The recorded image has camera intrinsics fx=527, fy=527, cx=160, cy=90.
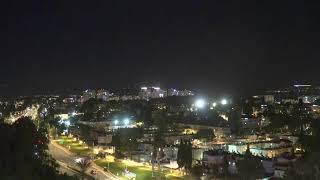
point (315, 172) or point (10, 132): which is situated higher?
point (10, 132)

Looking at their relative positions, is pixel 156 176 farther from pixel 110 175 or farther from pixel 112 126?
pixel 112 126

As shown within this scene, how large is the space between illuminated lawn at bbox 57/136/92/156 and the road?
0.28 meters

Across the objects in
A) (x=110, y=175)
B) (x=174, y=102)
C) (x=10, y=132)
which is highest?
(x=174, y=102)

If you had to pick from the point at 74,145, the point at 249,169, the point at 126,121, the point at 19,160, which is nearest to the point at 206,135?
the point at 74,145

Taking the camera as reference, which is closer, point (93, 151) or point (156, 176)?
point (156, 176)

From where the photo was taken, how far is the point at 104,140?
15938 millimetres

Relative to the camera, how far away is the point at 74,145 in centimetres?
1625

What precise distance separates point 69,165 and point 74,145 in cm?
413

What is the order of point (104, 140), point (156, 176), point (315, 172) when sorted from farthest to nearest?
1. point (104, 140)
2. point (156, 176)
3. point (315, 172)

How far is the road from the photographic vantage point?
10734mm

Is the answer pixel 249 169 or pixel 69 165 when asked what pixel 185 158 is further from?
pixel 69 165

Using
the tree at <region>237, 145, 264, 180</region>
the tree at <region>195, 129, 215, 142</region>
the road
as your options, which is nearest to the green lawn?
the road

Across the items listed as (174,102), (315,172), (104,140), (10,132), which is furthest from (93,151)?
(174,102)

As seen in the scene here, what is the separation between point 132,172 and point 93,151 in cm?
398
